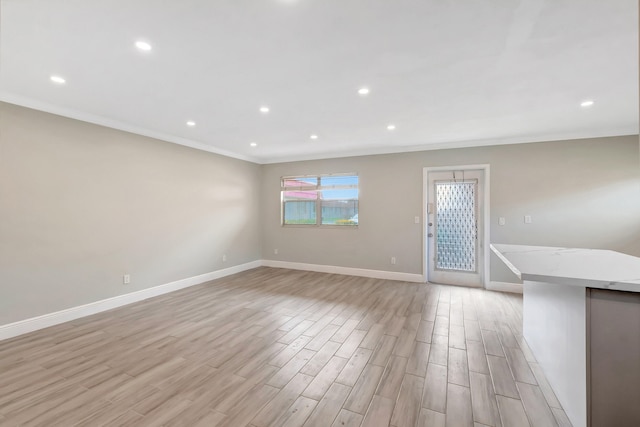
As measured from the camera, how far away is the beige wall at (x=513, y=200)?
12.6 feet

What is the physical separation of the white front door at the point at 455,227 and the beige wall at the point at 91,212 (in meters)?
4.19

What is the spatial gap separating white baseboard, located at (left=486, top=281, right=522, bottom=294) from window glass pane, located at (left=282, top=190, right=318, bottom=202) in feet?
12.1

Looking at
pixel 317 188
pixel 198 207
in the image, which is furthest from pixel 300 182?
pixel 198 207

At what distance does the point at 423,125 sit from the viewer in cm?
371

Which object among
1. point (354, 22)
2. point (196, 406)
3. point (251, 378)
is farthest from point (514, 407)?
point (354, 22)

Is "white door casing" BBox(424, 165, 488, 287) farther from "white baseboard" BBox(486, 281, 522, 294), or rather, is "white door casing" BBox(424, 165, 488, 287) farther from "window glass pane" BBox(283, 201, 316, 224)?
"window glass pane" BBox(283, 201, 316, 224)

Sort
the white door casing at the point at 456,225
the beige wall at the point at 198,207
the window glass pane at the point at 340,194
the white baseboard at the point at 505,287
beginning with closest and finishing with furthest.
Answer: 1. the beige wall at the point at 198,207
2. the white baseboard at the point at 505,287
3. the white door casing at the point at 456,225
4. the window glass pane at the point at 340,194

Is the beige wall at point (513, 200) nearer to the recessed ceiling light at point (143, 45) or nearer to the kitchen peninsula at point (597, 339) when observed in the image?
the kitchen peninsula at point (597, 339)

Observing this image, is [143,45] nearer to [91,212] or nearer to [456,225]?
[91,212]

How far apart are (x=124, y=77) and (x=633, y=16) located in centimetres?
374

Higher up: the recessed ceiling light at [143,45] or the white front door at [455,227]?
the recessed ceiling light at [143,45]

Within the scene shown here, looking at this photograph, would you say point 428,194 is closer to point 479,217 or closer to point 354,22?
point 479,217

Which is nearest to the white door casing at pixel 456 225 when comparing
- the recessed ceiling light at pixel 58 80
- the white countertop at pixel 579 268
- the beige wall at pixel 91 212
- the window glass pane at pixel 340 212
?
the window glass pane at pixel 340 212

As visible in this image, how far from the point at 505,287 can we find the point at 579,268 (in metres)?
3.18
